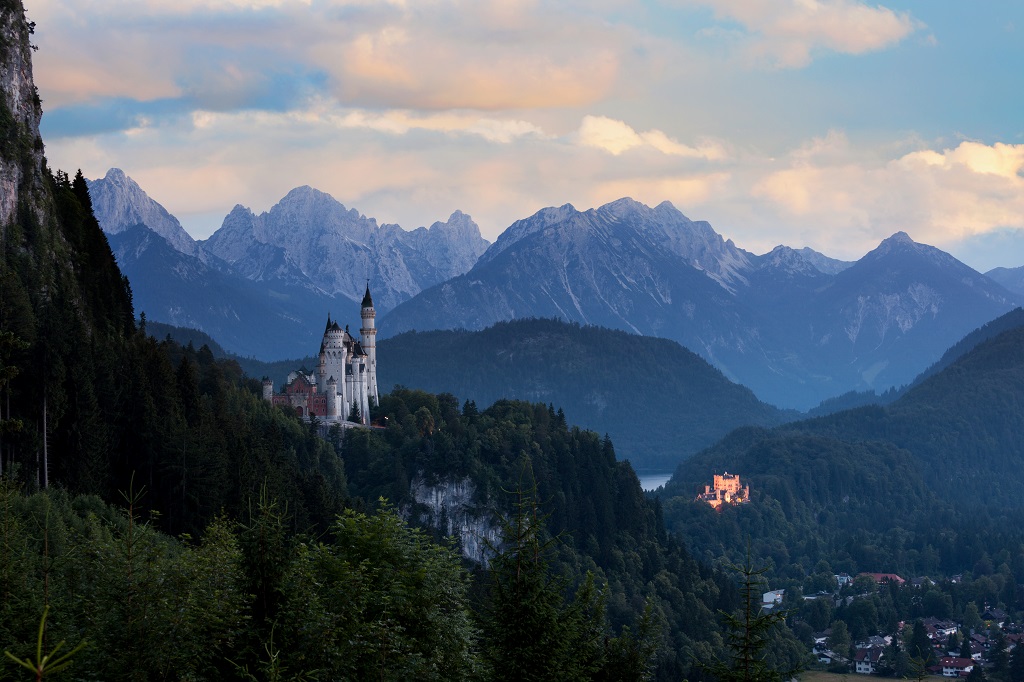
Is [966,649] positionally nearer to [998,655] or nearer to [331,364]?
[998,655]

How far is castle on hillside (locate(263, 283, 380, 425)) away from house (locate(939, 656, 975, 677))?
6518 centimetres

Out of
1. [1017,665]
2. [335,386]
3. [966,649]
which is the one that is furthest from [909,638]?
[335,386]

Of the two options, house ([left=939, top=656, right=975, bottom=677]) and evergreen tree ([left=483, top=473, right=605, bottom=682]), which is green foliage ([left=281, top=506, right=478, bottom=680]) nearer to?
evergreen tree ([left=483, top=473, right=605, bottom=682])

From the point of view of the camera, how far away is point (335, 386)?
15775 cm

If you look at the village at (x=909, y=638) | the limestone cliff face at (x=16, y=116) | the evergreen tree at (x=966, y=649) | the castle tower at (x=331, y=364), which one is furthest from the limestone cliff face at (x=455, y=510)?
the limestone cliff face at (x=16, y=116)

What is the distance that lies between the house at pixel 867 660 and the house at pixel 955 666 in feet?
20.4

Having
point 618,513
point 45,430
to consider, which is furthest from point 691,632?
point 45,430

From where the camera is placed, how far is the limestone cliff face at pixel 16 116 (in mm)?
91188

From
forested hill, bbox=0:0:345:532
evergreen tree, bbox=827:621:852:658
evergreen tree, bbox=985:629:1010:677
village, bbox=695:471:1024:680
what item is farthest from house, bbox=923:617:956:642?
forested hill, bbox=0:0:345:532

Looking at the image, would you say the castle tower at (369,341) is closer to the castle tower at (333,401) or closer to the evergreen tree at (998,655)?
the castle tower at (333,401)

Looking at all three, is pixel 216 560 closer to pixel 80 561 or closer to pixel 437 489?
pixel 80 561

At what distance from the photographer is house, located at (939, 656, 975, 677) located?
142m

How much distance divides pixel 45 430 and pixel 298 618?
4698 cm

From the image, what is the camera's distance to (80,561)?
4266 cm
